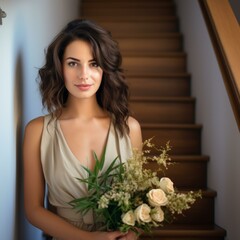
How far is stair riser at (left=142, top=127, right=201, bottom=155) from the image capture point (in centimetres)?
297

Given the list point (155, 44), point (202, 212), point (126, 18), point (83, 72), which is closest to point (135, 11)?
point (126, 18)

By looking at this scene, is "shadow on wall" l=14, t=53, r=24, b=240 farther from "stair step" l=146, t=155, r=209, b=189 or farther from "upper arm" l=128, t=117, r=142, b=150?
"stair step" l=146, t=155, r=209, b=189

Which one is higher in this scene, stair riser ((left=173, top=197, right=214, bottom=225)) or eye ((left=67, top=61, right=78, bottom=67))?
eye ((left=67, top=61, right=78, bottom=67))

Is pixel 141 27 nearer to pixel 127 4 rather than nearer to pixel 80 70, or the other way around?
pixel 127 4

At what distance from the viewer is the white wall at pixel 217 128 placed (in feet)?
7.36

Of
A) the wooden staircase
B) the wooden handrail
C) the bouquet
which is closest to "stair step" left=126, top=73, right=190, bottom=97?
the wooden staircase

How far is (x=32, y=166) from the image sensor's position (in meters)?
1.62

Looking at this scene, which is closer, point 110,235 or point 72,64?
point 110,235

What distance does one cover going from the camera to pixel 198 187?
2.75 metres

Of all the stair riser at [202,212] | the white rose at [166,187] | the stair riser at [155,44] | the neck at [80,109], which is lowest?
the stair riser at [202,212]

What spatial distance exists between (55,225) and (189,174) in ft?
4.47

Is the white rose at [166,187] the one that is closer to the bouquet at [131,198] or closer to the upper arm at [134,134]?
the bouquet at [131,198]

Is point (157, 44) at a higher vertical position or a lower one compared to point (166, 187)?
higher

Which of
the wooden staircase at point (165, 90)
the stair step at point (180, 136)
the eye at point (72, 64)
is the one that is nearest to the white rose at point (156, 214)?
the eye at point (72, 64)
